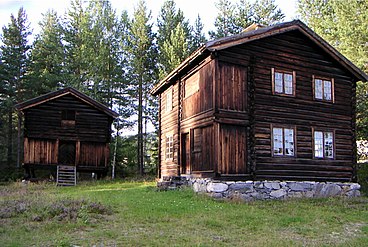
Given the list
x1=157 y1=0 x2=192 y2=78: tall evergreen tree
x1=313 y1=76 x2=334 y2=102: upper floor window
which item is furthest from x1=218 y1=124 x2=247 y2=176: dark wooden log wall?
x1=157 y1=0 x2=192 y2=78: tall evergreen tree

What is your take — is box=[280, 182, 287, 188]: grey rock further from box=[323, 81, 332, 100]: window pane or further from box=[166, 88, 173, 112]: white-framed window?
box=[166, 88, 173, 112]: white-framed window

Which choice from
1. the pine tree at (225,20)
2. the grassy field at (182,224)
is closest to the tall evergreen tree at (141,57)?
the pine tree at (225,20)

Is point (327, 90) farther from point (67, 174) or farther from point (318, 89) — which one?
point (67, 174)

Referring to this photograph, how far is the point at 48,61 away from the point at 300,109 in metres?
29.8

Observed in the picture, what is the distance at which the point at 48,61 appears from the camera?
41.2 metres


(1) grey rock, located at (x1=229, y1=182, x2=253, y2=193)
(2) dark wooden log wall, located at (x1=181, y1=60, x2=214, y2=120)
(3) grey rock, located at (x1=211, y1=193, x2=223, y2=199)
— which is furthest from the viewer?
(2) dark wooden log wall, located at (x1=181, y1=60, x2=214, y2=120)

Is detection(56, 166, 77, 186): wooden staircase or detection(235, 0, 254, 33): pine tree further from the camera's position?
detection(235, 0, 254, 33): pine tree

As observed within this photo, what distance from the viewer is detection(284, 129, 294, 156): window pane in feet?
62.6

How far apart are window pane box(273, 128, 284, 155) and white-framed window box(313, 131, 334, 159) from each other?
2144mm

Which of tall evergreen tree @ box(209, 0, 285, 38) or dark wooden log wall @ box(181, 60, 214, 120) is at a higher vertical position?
tall evergreen tree @ box(209, 0, 285, 38)

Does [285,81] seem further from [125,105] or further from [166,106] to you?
[125,105]

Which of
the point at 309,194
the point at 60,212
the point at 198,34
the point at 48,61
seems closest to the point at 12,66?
the point at 48,61

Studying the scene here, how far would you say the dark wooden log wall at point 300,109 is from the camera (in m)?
18.4

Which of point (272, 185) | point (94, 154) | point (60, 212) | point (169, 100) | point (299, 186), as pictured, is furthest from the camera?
point (94, 154)
